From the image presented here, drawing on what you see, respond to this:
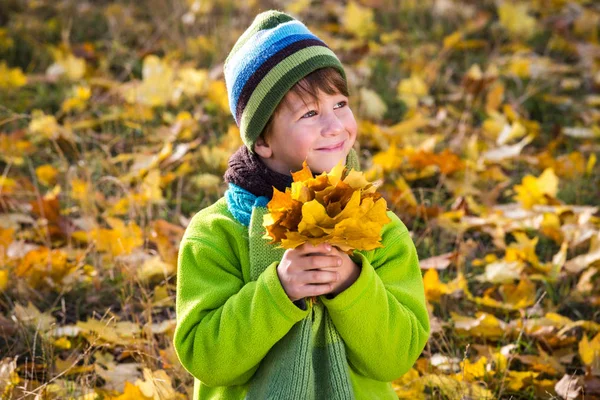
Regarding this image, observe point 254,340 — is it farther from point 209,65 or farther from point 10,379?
point 209,65

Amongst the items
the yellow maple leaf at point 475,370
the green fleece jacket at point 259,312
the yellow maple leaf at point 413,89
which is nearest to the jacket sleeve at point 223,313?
the green fleece jacket at point 259,312

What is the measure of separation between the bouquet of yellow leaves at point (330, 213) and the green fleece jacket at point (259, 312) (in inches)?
5.9

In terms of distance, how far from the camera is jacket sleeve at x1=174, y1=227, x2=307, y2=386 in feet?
5.27

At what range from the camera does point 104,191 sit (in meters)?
3.41

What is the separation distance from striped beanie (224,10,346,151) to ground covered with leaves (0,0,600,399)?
67 cm

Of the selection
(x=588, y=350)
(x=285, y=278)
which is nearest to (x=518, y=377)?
(x=588, y=350)

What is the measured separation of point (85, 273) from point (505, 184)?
1757mm

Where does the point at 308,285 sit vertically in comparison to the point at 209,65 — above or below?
above

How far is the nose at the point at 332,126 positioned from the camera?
1.73 meters

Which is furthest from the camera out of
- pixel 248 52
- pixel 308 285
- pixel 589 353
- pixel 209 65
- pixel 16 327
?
pixel 209 65

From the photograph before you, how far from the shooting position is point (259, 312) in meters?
1.61

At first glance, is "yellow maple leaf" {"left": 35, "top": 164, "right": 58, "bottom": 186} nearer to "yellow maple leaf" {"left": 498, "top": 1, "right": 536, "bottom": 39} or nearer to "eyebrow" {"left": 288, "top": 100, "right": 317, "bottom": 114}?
"eyebrow" {"left": 288, "top": 100, "right": 317, "bottom": 114}

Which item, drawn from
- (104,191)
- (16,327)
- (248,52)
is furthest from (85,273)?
(248,52)

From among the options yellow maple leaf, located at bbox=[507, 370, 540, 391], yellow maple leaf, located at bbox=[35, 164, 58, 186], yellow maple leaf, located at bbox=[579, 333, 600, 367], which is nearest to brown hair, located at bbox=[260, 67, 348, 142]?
yellow maple leaf, located at bbox=[507, 370, 540, 391]
